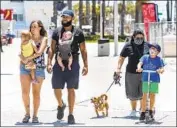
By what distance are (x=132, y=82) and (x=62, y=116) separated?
52.8 inches

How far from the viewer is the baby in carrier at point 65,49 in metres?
8.69

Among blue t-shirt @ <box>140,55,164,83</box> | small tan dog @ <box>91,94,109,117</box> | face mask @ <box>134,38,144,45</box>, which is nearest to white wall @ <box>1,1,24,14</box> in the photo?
small tan dog @ <box>91,94,109,117</box>

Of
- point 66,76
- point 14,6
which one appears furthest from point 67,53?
point 14,6

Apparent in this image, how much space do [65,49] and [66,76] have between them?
1.41ft

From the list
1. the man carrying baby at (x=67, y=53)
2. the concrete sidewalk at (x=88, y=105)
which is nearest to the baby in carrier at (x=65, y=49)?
the man carrying baby at (x=67, y=53)

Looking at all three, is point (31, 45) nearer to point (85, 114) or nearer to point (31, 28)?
point (31, 28)

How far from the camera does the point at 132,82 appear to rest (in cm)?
961

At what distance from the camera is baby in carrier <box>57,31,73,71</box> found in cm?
869

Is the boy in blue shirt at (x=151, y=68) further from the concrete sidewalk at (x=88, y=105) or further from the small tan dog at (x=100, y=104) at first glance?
the small tan dog at (x=100, y=104)

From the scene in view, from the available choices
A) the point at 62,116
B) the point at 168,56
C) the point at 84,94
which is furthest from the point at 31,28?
the point at 168,56

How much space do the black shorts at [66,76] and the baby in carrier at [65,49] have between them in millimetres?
91

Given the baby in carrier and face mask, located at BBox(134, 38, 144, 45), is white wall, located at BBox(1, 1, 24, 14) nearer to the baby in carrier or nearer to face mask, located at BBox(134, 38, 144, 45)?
face mask, located at BBox(134, 38, 144, 45)

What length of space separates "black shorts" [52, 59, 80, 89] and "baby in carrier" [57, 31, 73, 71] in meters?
0.09

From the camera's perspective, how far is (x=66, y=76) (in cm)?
884
